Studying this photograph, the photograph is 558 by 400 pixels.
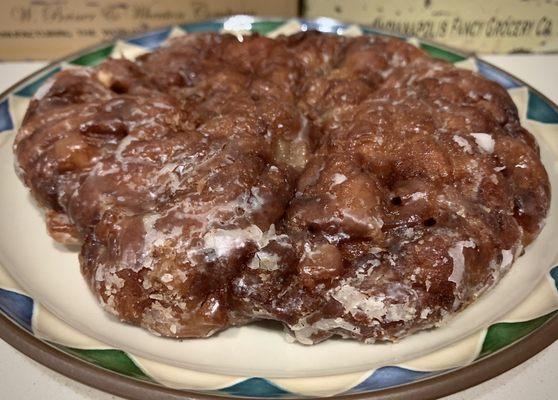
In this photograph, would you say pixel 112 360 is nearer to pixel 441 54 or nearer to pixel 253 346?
pixel 253 346

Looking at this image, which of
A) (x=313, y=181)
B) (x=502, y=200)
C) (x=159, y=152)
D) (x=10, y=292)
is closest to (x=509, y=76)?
(x=502, y=200)

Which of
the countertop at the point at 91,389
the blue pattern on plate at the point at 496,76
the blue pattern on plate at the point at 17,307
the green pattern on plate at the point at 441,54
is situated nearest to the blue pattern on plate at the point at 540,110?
→ the blue pattern on plate at the point at 496,76

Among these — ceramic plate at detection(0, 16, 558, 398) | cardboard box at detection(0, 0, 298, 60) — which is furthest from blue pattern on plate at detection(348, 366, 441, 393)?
cardboard box at detection(0, 0, 298, 60)

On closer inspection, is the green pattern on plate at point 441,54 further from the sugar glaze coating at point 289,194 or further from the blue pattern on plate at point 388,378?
the blue pattern on plate at point 388,378

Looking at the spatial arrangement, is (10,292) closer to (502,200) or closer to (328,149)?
(328,149)

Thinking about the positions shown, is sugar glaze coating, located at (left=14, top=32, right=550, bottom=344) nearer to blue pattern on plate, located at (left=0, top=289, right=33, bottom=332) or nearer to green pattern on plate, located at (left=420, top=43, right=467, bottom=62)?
blue pattern on plate, located at (left=0, top=289, right=33, bottom=332)
